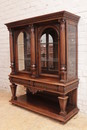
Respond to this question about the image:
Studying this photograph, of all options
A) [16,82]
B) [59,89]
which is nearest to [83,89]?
[59,89]

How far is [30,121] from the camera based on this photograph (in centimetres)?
241

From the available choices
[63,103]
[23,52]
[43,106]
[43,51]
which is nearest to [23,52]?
[23,52]

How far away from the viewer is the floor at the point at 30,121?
2.22m

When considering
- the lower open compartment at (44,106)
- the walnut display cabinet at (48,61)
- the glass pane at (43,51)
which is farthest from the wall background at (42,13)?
the glass pane at (43,51)

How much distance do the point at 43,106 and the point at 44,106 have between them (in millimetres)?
19

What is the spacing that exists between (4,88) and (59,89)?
223cm

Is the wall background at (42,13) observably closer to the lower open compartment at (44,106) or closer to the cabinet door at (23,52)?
the lower open compartment at (44,106)

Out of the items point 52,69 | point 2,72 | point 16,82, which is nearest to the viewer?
point 52,69

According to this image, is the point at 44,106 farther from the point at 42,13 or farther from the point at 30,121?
the point at 42,13

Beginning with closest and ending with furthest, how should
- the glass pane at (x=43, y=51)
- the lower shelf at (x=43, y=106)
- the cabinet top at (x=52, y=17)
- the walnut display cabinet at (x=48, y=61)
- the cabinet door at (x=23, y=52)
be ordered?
the cabinet top at (x=52, y=17), the walnut display cabinet at (x=48, y=61), the lower shelf at (x=43, y=106), the glass pane at (x=43, y=51), the cabinet door at (x=23, y=52)

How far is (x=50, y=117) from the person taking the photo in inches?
96.1

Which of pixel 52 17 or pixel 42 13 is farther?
pixel 42 13

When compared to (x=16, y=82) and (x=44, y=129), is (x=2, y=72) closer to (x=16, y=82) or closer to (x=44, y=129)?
(x=16, y=82)

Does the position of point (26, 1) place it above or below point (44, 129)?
above
